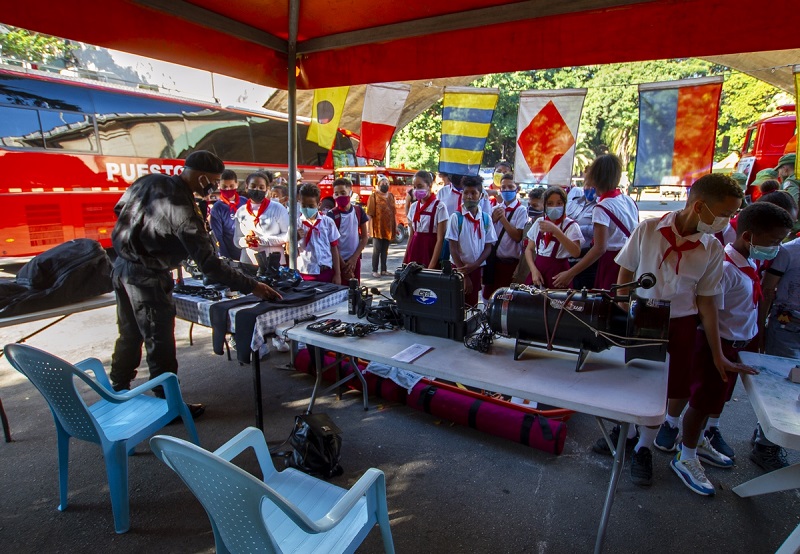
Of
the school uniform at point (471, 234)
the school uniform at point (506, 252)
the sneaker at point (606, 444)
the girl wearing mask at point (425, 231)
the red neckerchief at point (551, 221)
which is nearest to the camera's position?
the sneaker at point (606, 444)

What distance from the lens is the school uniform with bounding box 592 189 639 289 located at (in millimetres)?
3109

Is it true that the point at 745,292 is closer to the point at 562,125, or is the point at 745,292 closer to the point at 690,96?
the point at 690,96

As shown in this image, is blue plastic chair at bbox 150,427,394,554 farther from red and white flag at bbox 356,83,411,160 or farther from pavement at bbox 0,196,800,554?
red and white flag at bbox 356,83,411,160

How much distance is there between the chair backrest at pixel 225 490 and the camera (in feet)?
3.96

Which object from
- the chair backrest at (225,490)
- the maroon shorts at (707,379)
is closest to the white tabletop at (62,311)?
the chair backrest at (225,490)

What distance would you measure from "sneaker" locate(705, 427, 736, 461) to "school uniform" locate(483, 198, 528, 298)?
223 cm

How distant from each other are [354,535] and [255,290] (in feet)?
5.47

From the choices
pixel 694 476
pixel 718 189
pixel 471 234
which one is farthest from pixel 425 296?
pixel 471 234

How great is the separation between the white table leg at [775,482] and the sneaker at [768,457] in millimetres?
455

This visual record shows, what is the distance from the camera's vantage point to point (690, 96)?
379cm

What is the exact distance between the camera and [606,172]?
3076mm

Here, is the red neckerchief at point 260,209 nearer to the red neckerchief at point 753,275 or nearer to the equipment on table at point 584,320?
the equipment on table at point 584,320

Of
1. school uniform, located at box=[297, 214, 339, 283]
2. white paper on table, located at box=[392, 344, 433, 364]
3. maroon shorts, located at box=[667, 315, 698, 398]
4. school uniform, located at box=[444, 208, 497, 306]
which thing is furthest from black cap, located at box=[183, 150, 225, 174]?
maroon shorts, located at box=[667, 315, 698, 398]

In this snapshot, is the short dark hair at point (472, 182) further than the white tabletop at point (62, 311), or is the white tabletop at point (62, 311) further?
the short dark hair at point (472, 182)
